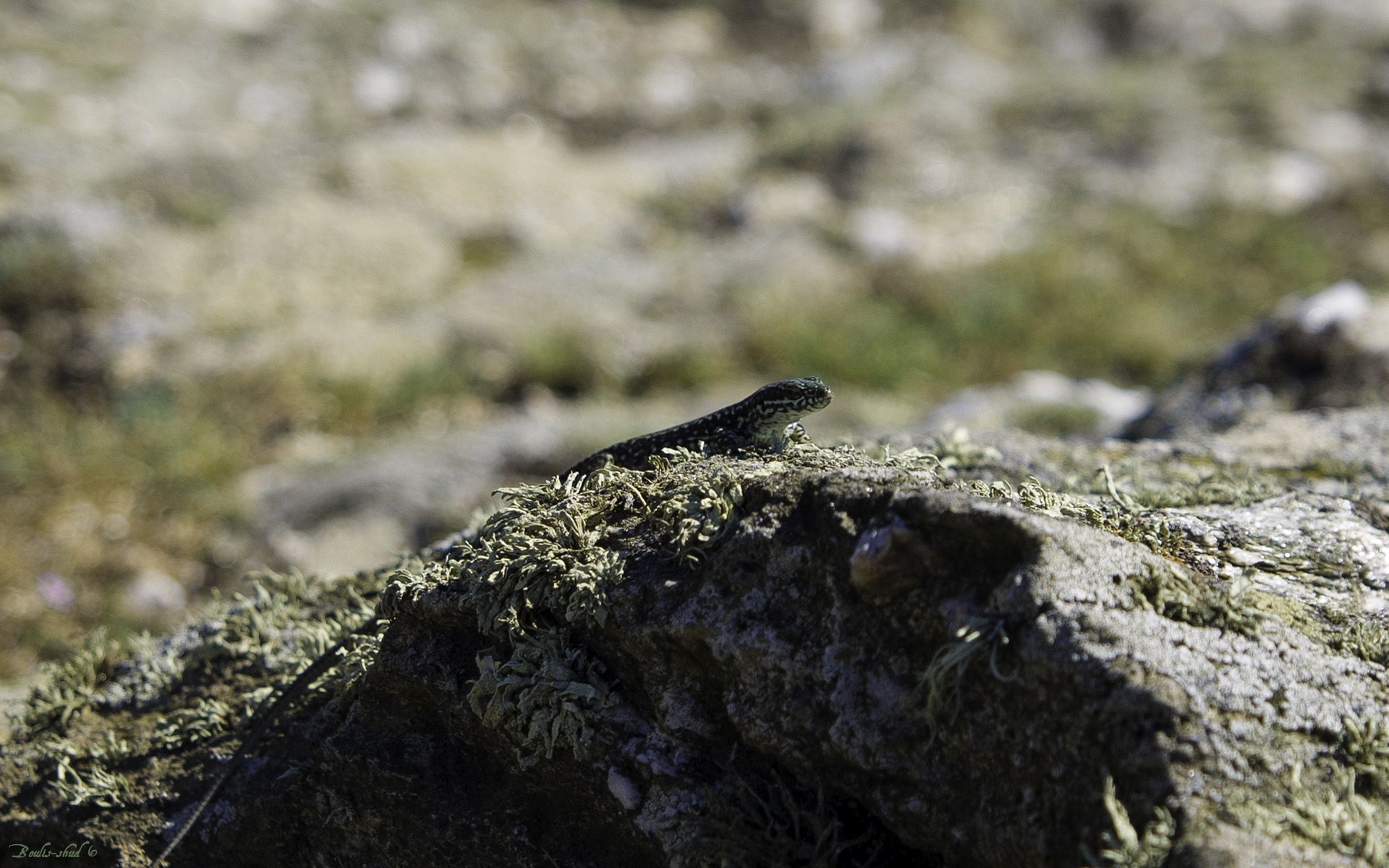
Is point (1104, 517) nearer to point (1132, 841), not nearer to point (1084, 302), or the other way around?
point (1132, 841)

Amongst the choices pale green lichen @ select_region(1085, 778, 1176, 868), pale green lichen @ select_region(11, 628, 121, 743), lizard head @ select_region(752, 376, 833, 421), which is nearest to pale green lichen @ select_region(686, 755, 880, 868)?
pale green lichen @ select_region(1085, 778, 1176, 868)

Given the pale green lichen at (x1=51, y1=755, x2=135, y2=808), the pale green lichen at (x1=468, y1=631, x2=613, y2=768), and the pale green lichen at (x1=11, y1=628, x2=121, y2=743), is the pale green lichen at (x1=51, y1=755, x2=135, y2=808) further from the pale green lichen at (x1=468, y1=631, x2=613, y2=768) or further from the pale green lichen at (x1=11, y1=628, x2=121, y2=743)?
the pale green lichen at (x1=468, y1=631, x2=613, y2=768)

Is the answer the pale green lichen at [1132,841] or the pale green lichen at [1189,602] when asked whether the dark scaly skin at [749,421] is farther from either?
the pale green lichen at [1132,841]

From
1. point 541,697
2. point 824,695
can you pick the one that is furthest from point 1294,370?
point 541,697

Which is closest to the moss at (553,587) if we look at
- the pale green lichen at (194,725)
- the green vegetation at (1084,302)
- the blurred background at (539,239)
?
the pale green lichen at (194,725)

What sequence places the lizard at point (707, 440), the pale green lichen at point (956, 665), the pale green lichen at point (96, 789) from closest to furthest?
the pale green lichen at point (956, 665) → the lizard at point (707, 440) → the pale green lichen at point (96, 789)

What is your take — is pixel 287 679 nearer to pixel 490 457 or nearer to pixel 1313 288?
pixel 490 457

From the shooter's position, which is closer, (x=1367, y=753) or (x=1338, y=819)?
(x=1338, y=819)
